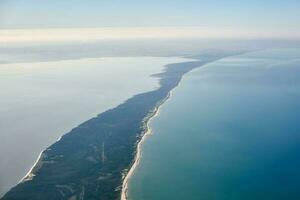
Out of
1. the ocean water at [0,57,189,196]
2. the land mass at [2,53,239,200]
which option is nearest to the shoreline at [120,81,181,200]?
the land mass at [2,53,239,200]

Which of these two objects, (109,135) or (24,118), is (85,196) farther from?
(24,118)

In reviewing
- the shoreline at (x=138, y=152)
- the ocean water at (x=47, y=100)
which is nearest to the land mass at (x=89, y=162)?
the shoreline at (x=138, y=152)

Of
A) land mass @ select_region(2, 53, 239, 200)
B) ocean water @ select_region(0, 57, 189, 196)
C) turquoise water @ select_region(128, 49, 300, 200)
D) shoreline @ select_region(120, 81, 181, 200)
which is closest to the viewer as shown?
land mass @ select_region(2, 53, 239, 200)

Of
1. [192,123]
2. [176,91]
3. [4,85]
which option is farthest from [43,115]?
[4,85]

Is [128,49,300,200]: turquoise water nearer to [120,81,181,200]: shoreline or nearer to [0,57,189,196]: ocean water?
[120,81,181,200]: shoreline

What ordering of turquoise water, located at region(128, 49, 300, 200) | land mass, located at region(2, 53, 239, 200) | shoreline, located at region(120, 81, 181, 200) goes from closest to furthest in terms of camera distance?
land mass, located at region(2, 53, 239, 200) < shoreline, located at region(120, 81, 181, 200) < turquoise water, located at region(128, 49, 300, 200)

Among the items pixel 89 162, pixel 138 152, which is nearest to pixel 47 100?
pixel 138 152
